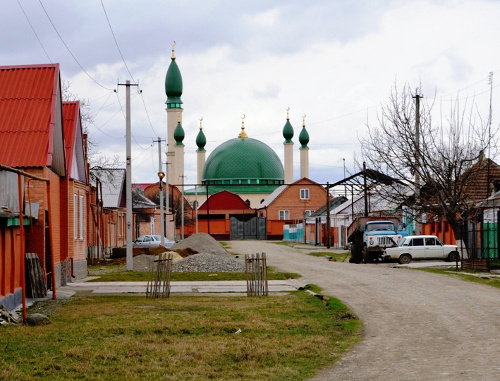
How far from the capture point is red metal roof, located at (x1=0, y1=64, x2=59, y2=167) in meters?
23.4

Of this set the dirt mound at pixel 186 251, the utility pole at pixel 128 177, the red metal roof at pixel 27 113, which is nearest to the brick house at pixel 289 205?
the dirt mound at pixel 186 251

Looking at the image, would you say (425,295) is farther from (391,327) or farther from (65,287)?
(65,287)

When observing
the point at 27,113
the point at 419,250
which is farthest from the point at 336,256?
the point at 27,113

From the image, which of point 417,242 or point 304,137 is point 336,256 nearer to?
point 417,242

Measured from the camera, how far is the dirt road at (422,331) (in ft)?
35.9

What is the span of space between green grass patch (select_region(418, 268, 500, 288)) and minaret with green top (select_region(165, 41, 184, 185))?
7514 centimetres

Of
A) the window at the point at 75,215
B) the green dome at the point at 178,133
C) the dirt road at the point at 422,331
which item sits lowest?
the dirt road at the point at 422,331

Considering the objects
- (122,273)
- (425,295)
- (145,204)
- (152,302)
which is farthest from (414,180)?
(145,204)

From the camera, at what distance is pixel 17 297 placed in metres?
19.4

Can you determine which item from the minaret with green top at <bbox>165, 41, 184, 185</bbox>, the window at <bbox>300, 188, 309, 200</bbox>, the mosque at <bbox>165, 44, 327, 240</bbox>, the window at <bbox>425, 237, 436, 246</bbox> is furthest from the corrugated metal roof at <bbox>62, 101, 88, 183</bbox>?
the window at <bbox>300, 188, 309, 200</bbox>

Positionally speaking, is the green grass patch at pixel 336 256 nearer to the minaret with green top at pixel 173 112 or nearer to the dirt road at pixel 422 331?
the dirt road at pixel 422 331

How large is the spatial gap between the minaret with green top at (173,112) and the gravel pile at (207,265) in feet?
222

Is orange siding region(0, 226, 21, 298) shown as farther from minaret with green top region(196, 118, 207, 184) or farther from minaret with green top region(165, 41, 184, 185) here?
minaret with green top region(196, 118, 207, 184)

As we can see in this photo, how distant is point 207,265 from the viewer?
38.0 m
